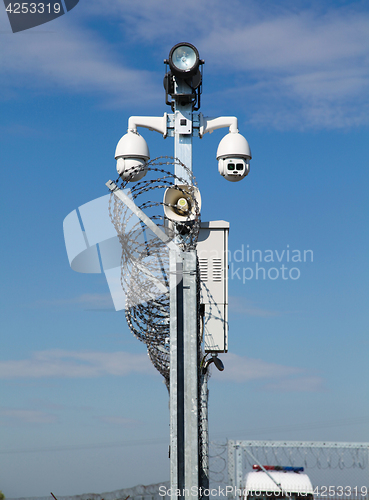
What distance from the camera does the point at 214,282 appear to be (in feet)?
41.1

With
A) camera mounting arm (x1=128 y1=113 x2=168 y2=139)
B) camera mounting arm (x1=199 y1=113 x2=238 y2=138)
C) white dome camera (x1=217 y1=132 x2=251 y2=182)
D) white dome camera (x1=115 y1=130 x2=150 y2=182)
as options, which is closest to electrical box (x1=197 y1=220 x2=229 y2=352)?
white dome camera (x1=217 y1=132 x2=251 y2=182)

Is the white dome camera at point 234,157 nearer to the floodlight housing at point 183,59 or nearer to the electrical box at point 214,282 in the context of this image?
the electrical box at point 214,282

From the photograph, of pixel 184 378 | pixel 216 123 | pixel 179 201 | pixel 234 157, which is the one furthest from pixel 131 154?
pixel 184 378

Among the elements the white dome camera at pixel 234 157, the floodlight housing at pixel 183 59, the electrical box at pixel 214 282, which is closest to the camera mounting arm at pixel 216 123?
the white dome camera at pixel 234 157

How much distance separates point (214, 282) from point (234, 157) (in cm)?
269

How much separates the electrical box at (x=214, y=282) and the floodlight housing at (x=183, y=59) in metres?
3.19

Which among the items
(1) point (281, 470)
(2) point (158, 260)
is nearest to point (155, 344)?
(2) point (158, 260)

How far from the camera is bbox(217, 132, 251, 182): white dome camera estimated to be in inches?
497

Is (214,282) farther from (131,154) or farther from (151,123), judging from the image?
(151,123)

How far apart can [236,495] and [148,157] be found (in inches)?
337

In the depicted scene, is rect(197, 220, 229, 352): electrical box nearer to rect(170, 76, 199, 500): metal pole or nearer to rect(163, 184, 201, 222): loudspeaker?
rect(163, 184, 201, 222): loudspeaker

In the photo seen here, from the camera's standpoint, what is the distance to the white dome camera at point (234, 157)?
1262cm

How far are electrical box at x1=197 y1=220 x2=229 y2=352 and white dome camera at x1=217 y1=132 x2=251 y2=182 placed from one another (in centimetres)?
108

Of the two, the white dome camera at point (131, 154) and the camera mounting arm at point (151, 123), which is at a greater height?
the camera mounting arm at point (151, 123)
